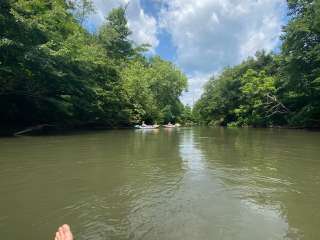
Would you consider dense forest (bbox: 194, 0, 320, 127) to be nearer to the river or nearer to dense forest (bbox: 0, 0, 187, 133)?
dense forest (bbox: 0, 0, 187, 133)

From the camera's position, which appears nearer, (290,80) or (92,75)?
(290,80)

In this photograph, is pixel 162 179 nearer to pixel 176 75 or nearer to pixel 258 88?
pixel 258 88

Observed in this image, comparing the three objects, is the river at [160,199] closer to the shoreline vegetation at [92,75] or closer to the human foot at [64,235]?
the human foot at [64,235]

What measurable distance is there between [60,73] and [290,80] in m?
16.6

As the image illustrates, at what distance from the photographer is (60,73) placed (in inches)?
635

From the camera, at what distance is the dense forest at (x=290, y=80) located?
21094mm

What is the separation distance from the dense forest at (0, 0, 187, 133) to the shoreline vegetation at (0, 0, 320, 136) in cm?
4

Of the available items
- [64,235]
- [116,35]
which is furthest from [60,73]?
[116,35]

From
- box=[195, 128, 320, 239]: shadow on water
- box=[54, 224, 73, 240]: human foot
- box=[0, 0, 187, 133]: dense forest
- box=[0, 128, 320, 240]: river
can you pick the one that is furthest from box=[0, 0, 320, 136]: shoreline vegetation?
box=[54, 224, 73, 240]: human foot

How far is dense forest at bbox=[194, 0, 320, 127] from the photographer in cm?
2109

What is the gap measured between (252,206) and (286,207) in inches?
16.7

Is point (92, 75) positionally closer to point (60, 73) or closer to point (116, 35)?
point (60, 73)

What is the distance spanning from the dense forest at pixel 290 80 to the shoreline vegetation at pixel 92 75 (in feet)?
0.24

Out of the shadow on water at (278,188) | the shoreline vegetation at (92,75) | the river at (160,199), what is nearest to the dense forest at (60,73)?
the shoreline vegetation at (92,75)
